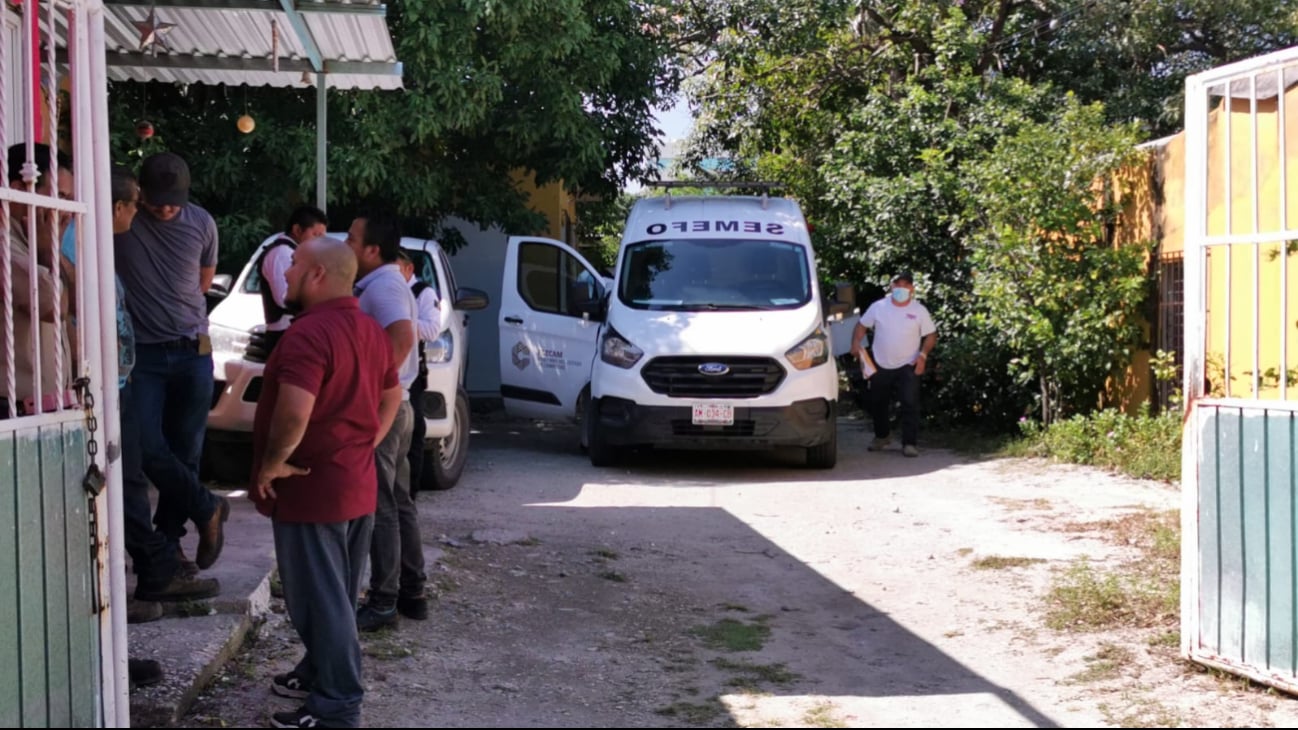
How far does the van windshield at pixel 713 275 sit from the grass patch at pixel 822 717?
686cm

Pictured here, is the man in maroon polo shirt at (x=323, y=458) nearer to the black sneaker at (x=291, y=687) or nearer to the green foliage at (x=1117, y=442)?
the black sneaker at (x=291, y=687)

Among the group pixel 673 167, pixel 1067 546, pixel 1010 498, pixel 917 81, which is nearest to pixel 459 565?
pixel 1067 546

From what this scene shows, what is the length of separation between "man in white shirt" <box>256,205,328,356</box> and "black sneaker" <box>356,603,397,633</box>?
1.40 metres

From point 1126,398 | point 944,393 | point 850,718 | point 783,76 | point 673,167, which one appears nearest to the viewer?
point 850,718

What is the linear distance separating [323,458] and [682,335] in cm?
718

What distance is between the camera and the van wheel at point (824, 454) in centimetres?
1184

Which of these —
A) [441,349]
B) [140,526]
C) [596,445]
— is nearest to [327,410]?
[140,526]

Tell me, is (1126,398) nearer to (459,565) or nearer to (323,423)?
(459,565)

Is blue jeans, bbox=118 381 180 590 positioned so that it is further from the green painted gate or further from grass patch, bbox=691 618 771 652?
grass patch, bbox=691 618 771 652

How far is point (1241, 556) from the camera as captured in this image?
545cm

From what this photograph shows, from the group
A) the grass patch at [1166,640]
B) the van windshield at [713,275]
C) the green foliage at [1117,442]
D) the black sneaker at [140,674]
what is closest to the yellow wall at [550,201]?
the van windshield at [713,275]

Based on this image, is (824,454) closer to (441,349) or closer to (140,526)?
(441,349)

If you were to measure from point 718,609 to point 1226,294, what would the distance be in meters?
2.84

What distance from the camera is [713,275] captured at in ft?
40.5
